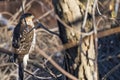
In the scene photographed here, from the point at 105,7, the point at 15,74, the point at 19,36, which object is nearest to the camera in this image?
the point at 19,36

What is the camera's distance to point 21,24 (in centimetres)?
461

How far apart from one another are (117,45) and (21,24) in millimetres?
1083

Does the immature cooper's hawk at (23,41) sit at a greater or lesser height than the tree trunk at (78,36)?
lesser

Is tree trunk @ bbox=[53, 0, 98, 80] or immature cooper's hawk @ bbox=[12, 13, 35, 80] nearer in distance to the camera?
tree trunk @ bbox=[53, 0, 98, 80]

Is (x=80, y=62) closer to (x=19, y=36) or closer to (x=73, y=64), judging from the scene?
(x=73, y=64)

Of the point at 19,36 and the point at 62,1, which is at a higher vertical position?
the point at 62,1

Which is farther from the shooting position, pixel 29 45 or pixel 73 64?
pixel 29 45

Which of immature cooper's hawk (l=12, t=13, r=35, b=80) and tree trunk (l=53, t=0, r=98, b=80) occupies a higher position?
tree trunk (l=53, t=0, r=98, b=80)

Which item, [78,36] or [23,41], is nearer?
[78,36]

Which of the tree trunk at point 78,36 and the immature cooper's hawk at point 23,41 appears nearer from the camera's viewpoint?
the tree trunk at point 78,36

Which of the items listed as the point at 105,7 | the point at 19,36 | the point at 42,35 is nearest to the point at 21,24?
the point at 19,36

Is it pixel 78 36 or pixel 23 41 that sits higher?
pixel 78 36

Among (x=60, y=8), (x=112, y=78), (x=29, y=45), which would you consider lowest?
(x=112, y=78)

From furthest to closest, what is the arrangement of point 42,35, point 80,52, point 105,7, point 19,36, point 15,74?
point 42,35, point 15,74, point 105,7, point 19,36, point 80,52
